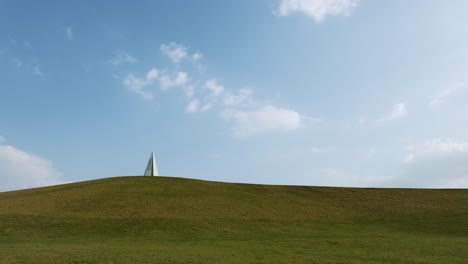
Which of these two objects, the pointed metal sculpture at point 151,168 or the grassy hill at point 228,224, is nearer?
the grassy hill at point 228,224

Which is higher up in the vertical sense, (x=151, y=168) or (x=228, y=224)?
(x=151, y=168)

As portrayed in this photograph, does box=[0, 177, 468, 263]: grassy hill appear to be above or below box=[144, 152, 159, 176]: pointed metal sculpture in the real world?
below

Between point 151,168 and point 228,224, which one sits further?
point 151,168

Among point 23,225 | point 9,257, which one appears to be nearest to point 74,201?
point 23,225

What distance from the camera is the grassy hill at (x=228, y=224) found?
747 inches

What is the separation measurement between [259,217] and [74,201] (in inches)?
749

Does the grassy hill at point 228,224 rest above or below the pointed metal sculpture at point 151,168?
below

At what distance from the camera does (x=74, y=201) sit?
1380 inches

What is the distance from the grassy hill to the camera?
1898 cm

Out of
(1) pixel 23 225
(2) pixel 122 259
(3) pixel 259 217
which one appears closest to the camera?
(2) pixel 122 259

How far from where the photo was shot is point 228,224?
2920 centimetres

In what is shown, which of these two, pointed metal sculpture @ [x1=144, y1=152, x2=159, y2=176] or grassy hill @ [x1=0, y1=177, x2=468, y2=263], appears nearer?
grassy hill @ [x1=0, y1=177, x2=468, y2=263]

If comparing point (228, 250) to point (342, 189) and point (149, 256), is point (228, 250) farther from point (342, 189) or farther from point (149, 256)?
point (342, 189)

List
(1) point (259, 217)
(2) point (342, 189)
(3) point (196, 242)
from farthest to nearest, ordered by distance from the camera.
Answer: (2) point (342, 189) < (1) point (259, 217) < (3) point (196, 242)
